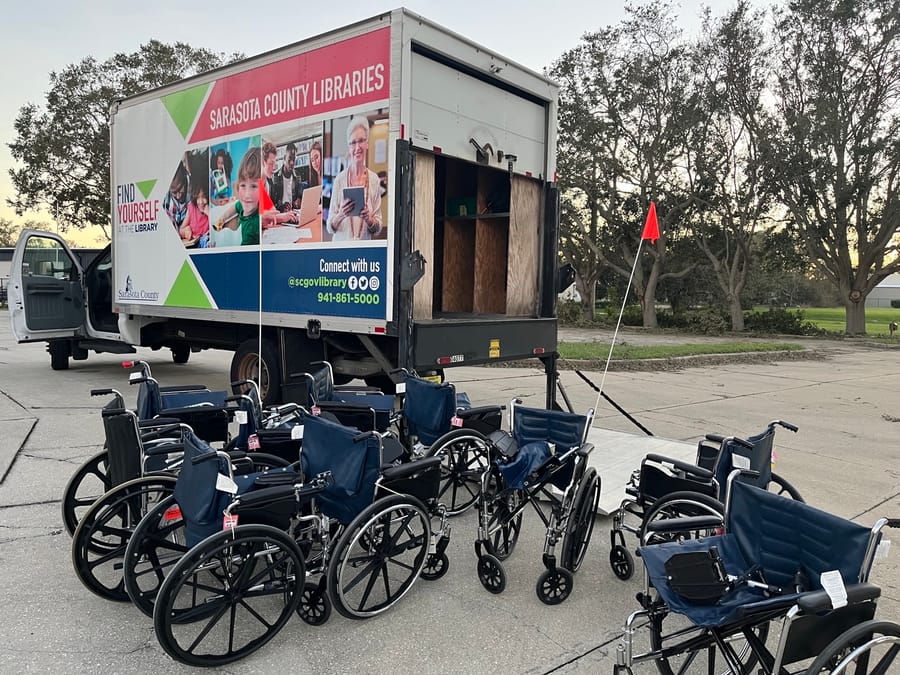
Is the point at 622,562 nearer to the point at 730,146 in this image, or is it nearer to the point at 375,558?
the point at 375,558

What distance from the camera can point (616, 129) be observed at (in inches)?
1053

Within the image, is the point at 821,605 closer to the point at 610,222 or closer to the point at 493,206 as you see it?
the point at 493,206

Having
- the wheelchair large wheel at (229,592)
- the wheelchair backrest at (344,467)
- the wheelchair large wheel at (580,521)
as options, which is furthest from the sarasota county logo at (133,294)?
the wheelchair large wheel at (580,521)

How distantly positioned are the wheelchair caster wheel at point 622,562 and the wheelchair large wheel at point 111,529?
2.25 m

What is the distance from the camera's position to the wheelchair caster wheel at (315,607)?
2947 millimetres

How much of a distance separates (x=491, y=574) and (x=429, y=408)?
149 centimetres

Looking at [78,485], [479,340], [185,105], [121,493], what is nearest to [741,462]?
[121,493]

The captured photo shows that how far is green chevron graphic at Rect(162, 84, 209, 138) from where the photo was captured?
7551 mm

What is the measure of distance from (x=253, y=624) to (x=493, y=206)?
5492mm

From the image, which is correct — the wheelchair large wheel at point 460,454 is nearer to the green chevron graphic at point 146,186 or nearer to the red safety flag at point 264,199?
the red safety flag at point 264,199

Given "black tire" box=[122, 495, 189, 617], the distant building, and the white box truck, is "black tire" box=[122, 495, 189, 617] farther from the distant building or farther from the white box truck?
the distant building

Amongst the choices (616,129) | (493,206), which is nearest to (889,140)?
(616,129)

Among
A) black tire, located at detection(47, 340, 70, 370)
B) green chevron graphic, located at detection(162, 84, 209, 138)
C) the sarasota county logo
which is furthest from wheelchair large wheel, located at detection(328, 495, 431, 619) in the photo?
black tire, located at detection(47, 340, 70, 370)

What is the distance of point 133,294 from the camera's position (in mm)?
8742
